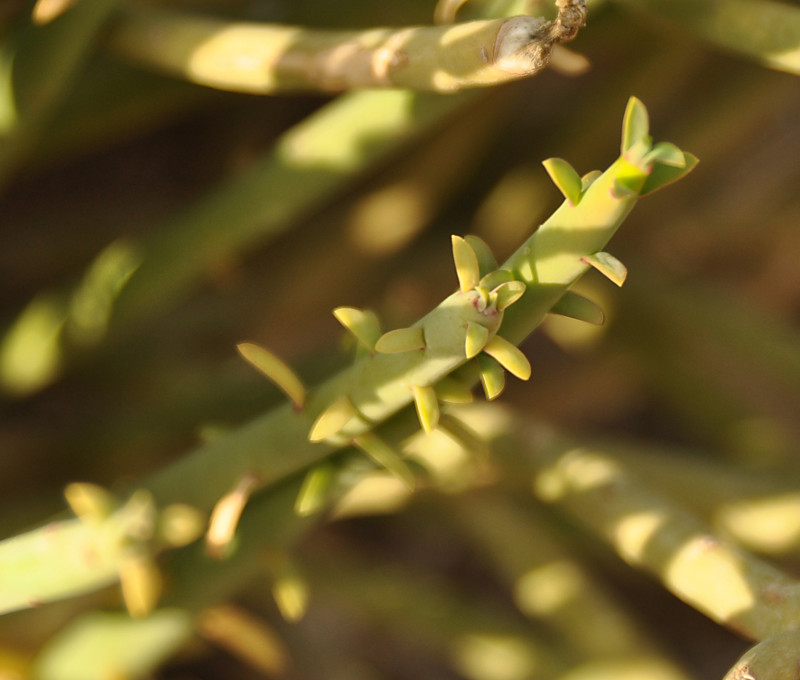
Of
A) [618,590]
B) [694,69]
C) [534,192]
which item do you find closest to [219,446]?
[534,192]

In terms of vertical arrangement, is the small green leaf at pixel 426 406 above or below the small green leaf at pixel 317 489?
above

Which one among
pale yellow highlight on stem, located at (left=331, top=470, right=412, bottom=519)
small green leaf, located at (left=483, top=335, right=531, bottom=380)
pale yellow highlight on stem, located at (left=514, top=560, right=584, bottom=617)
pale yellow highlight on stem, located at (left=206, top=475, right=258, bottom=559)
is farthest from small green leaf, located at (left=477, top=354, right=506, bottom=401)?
pale yellow highlight on stem, located at (left=514, top=560, right=584, bottom=617)

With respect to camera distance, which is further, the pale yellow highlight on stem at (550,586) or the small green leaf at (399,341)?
the pale yellow highlight on stem at (550,586)

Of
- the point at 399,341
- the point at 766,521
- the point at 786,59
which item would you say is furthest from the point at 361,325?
the point at 766,521

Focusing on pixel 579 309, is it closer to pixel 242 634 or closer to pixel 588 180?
pixel 588 180

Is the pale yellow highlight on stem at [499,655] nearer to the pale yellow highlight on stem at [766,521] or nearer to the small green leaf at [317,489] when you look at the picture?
the pale yellow highlight on stem at [766,521]

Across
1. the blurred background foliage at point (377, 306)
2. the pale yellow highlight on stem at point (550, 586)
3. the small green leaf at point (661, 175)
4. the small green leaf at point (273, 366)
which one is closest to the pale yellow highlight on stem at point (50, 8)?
the blurred background foliage at point (377, 306)
